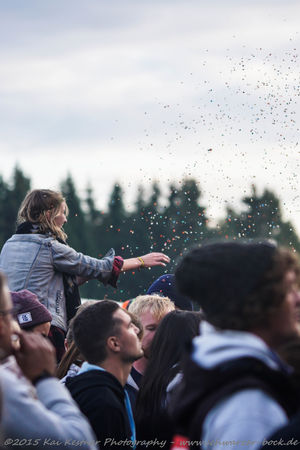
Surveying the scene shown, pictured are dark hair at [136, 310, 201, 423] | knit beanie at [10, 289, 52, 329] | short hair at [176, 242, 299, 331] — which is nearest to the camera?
short hair at [176, 242, 299, 331]

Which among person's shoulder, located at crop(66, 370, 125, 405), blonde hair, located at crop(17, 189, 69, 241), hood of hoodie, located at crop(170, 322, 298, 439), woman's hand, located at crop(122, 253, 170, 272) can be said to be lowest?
person's shoulder, located at crop(66, 370, 125, 405)

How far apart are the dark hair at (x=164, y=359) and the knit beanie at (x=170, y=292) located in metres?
2.02

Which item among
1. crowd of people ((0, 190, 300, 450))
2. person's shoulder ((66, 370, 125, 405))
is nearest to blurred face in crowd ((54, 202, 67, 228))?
person's shoulder ((66, 370, 125, 405))

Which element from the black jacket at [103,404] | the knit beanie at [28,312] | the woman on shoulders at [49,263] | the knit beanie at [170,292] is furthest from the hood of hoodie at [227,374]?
the knit beanie at [170,292]

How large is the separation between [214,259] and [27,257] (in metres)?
3.82

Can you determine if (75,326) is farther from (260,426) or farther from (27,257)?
(260,426)

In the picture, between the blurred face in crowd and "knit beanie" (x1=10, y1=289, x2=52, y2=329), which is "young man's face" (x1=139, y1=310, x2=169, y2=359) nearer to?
"knit beanie" (x1=10, y1=289, x2=52, y2=329)

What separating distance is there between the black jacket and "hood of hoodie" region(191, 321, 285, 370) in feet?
5.16

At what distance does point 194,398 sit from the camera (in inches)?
90.0

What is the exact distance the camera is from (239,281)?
2363 millimetres

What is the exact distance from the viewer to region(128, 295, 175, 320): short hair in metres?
5.77

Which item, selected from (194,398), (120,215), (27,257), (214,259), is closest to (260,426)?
(194,398)

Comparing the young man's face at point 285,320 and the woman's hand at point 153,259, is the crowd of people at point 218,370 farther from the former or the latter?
the woman's hand at point 153,259

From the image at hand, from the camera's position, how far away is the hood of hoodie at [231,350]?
222 centimetres
